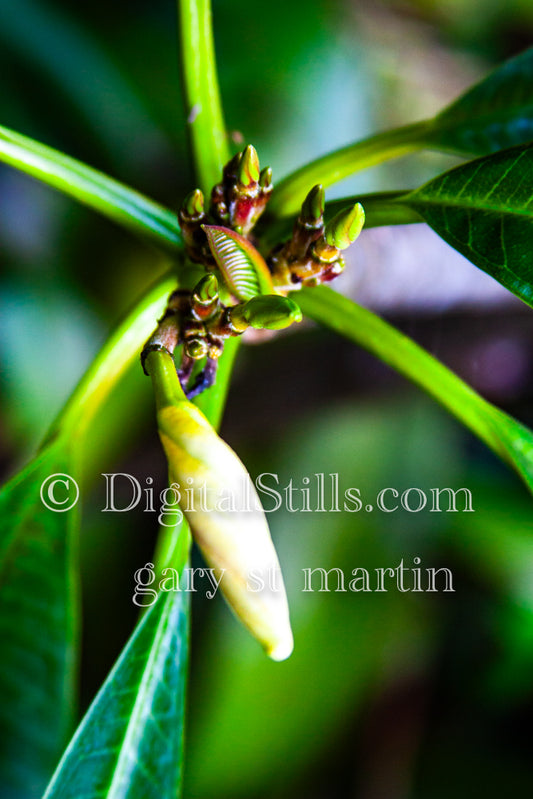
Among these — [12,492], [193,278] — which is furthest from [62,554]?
[193,278]

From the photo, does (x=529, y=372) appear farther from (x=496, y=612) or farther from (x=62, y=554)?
(x=62, y=554)

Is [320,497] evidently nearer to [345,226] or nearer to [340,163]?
[340,163]

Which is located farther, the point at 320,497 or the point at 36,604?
the point at 320,497

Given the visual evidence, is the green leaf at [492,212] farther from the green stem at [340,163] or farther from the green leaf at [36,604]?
the green leaf at [36,604]

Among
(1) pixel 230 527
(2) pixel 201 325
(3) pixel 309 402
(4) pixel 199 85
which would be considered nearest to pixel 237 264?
(2) pixel 201 325

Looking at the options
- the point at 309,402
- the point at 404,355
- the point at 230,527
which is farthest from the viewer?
the point at 309,402

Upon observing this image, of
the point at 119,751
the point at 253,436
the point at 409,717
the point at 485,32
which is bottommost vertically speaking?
the point at 119,751

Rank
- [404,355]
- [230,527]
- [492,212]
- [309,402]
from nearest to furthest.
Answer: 1. [230,527]
2. [492,212]
3. [404,355]
4. [309,402]
